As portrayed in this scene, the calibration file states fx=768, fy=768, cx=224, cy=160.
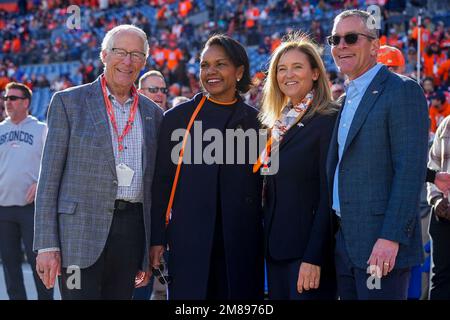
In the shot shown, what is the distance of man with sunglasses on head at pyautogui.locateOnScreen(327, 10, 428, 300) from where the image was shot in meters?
3.32

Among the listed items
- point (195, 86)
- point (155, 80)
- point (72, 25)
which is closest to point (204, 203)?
point (72, 25)

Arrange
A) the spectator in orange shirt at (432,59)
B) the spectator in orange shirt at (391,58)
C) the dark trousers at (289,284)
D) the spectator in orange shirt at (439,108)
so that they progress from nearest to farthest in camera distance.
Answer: the dark trousers at (289,284) → the spectator in orange shirt at (391,58) → the spectator in orange shirt at (439,108) → the spectator in orange shirt at (432,59)

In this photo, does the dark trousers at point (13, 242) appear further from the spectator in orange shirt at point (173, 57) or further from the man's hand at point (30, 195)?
the spectator in orange shirt at point (173, 57)

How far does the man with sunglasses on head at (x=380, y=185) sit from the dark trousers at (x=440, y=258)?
71.2 inches

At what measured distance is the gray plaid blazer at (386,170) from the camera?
131 inches

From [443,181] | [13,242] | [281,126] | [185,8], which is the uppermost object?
[185,8]

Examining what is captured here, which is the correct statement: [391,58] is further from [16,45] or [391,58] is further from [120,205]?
[16,45]

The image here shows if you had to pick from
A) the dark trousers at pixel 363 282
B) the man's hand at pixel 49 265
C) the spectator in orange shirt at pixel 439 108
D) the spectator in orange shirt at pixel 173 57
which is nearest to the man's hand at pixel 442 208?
the dark trousers at pixel 363 282

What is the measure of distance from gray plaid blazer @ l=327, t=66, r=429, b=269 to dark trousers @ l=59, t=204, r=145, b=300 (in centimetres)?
108

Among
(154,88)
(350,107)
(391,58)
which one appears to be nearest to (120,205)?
(350,107)

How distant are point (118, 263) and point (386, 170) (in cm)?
142

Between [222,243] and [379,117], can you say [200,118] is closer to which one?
[222,243]

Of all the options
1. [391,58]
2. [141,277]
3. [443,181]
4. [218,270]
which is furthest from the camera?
[391,58]

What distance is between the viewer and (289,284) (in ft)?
12.1
